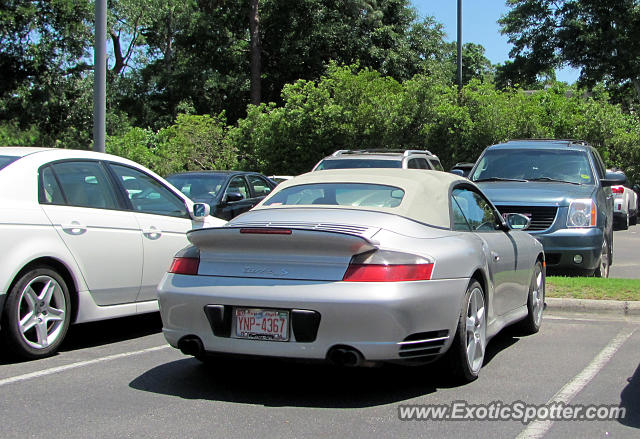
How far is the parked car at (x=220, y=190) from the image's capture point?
13570 millimetres

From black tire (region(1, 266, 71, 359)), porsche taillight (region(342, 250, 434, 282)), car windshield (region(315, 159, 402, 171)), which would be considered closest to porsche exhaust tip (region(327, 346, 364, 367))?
porsche taillight (region(342, 250, 434, 282))

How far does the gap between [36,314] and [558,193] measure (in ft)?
23.1

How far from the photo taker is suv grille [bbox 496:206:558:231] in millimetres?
10336

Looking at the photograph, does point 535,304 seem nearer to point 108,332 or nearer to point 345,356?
point 345,356

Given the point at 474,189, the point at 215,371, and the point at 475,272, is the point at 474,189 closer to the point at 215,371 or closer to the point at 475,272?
the point at 475,272

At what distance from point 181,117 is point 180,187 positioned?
14372 millimetres

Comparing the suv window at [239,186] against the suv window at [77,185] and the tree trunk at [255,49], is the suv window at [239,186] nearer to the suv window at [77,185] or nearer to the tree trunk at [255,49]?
the suv window at [77,185]

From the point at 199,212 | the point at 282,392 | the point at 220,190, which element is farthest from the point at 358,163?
the point at 282,392

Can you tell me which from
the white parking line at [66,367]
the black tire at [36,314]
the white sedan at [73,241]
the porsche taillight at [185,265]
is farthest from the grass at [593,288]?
the black tire at [36,314]

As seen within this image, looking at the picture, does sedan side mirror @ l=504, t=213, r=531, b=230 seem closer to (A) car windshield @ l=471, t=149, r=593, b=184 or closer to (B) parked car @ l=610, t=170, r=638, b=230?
(A) car windshield @ l=471, t=149, r=593, b=184

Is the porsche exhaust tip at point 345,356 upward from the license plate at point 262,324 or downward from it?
downward

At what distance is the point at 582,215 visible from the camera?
10.3m

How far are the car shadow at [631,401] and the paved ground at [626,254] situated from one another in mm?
7019

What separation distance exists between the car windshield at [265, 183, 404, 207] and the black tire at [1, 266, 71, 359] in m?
1.85
